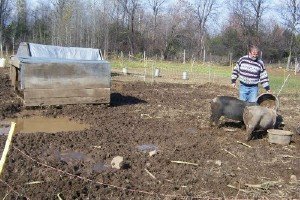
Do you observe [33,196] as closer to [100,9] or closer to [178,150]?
[178,150]

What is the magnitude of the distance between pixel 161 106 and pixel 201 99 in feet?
8.75

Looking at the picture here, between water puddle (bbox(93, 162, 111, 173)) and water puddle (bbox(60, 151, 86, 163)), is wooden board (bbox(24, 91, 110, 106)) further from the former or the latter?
water puddle (bbox(93, 162, 111, 173))

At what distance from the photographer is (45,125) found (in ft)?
29.5

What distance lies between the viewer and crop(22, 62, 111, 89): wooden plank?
10.2m

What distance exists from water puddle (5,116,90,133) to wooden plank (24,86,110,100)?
881 mm

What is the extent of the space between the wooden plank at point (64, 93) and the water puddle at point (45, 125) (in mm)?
881

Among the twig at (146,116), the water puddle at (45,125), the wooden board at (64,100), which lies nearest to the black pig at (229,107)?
the twig at (146,116)

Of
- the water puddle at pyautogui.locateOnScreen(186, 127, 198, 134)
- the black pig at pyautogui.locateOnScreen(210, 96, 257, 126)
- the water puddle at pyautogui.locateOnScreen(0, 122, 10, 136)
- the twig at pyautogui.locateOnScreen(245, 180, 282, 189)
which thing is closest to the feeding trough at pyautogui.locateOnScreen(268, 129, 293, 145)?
the black pig at pyautogui.locateOnScreen(210, 96, 257, 126)

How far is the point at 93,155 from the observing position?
6598 millimetres

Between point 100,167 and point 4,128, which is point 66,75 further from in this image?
point 100,167

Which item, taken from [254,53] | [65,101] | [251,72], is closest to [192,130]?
[251,72]

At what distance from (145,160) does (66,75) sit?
16.7ft

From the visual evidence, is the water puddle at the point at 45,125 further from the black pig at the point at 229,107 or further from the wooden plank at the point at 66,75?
the black pig at the point at 229,107

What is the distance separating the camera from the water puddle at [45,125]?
8.58m
